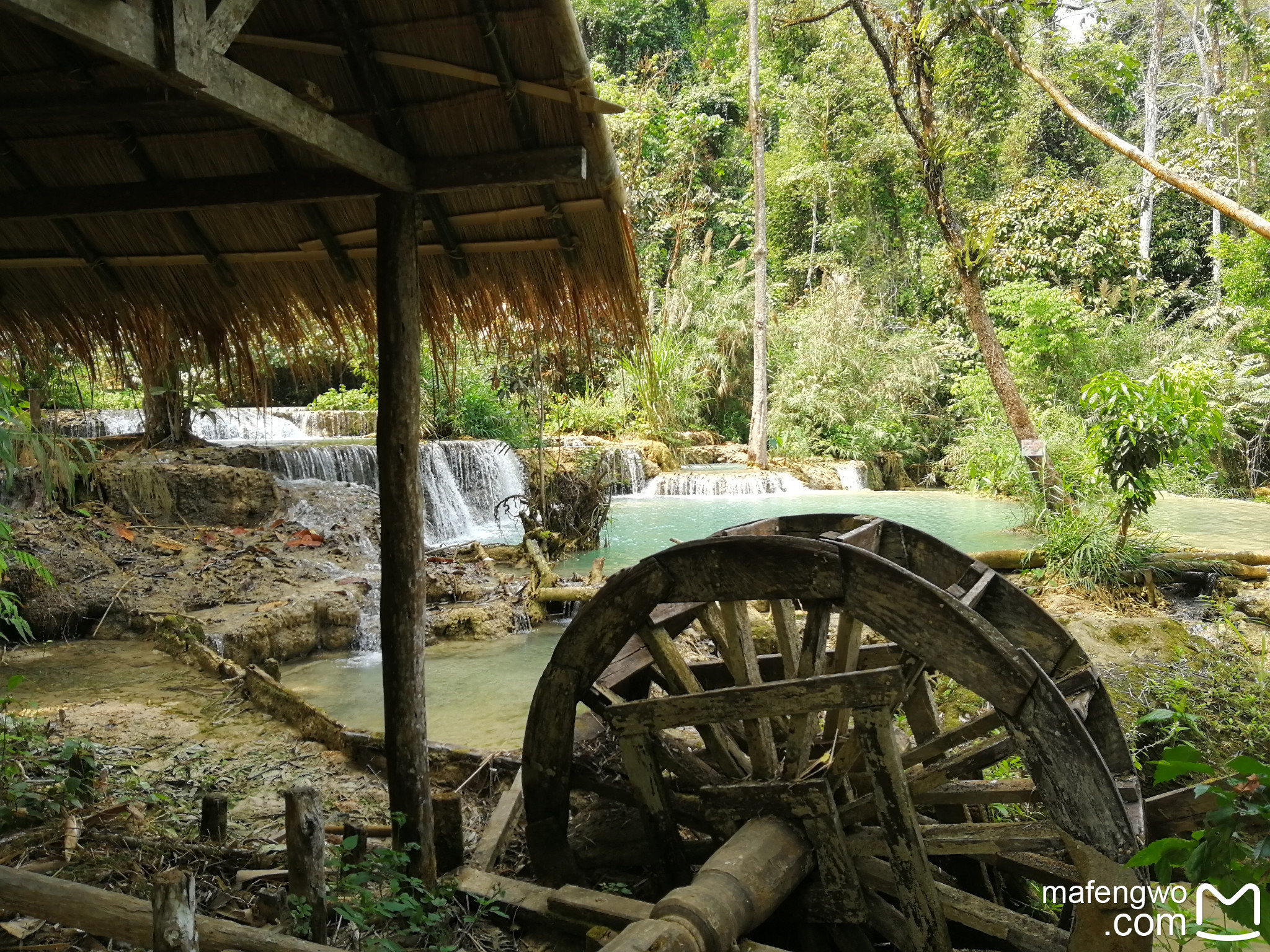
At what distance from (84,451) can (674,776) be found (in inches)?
325

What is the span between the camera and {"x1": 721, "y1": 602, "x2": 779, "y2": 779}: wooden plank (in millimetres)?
3057

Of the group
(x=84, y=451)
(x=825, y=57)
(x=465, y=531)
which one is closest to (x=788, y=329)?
(x=825, y=57)

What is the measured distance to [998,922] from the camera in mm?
2643

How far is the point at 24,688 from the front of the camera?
A: 5.31 meters

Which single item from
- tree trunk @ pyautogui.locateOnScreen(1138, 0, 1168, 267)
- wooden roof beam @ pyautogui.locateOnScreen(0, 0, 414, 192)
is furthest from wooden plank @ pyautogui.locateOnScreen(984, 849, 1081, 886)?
tree trunk @ pyautogui.locateOnScreen(1138, 0, 1168, 267)

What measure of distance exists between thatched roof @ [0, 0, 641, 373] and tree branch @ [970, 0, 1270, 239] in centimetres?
528

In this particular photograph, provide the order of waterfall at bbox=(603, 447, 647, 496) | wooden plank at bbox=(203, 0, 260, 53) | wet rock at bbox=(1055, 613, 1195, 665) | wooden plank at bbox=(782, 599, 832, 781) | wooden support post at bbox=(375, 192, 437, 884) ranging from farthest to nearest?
waterfall at bbox=(603, 447, 647, 496)
wet rock at bbox=(1055, 613, 1195, 665)
wooden support post at bbox=(375, 192, 437, 884)
wooden plank at bbox=(782, 599, 832, 781)
wooden plank at bbox=(203, 0, 260, 53)

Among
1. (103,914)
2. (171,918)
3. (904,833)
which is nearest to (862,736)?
(904,833)

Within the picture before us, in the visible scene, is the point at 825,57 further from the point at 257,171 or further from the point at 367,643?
the point at 257,171

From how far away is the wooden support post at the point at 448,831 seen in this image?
3.33 metres

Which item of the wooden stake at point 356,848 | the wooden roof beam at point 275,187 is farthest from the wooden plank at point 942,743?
the wooden roof beam at point 275,187

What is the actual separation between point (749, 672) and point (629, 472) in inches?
510

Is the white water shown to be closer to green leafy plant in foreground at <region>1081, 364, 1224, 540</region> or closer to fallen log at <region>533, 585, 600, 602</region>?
fallen log at <region>533, 585, 600, 602</region>

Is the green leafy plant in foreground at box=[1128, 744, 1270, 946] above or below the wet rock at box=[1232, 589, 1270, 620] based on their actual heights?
above
